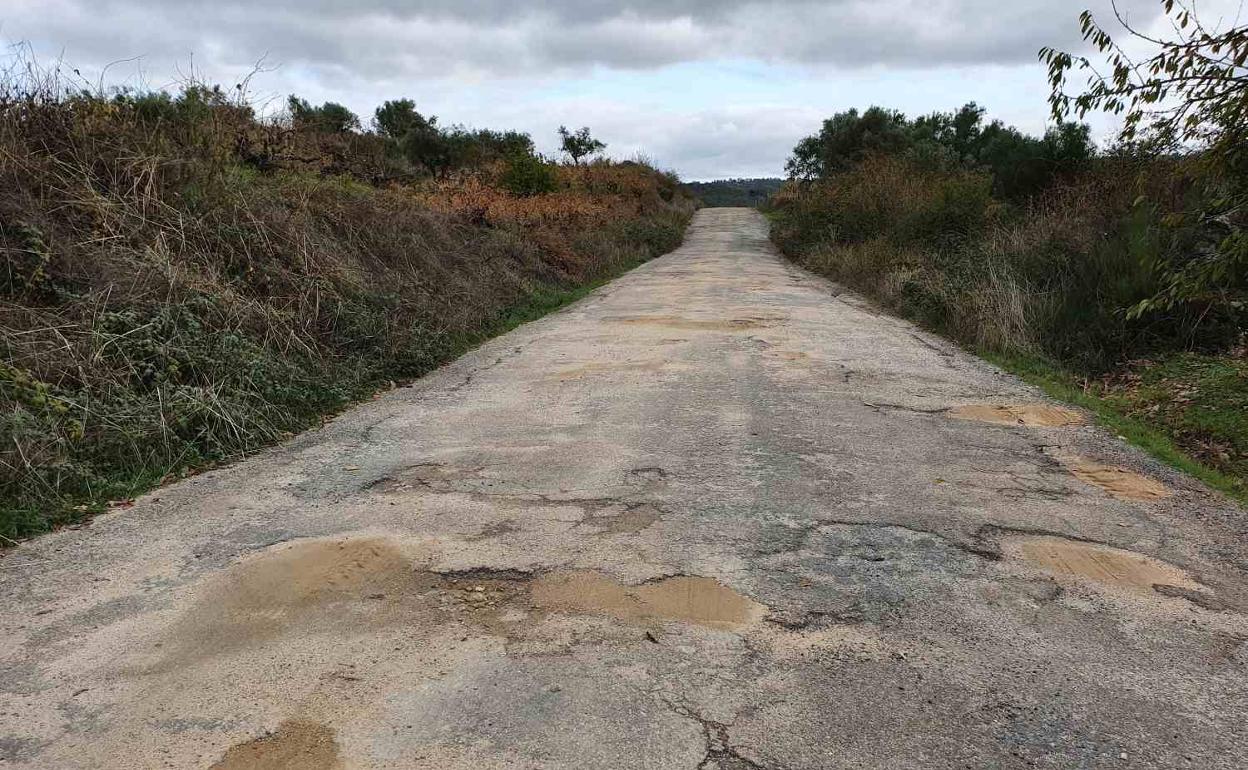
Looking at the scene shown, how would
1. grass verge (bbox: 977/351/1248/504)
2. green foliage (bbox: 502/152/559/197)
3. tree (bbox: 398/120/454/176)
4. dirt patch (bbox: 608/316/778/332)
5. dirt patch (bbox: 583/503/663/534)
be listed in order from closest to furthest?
dirt patch (bbox: 583/503/663/534)
grass verge (bbox: 977/351/1248/504)
dirt patch (bbox: 608/316/778/332)
green foliage (bbox: 502/152/559/197)
tree (bbox: 398/120/454/176)

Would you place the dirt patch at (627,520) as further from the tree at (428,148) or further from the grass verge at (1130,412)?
the tree at (428,148)

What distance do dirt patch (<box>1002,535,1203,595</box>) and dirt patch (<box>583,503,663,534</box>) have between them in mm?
1698

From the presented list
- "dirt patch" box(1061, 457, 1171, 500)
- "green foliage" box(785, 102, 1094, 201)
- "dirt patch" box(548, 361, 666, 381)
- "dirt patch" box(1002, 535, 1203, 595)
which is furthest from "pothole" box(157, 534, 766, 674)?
"green foliage" box(785, 102, 1094, 201)

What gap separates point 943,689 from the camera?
258 centimetres

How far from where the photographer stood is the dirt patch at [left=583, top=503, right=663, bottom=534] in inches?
150

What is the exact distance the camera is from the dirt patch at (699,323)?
33.6ft

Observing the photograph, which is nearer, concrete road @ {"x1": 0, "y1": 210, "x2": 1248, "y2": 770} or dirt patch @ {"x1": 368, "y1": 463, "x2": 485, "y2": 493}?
concrete road @ {"x1": 0, "y1": 210, "x2": 1248, "y2": 770}

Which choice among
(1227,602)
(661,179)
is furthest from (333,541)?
(661,179)

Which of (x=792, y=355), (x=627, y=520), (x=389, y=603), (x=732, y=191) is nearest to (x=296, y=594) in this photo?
(x=389, y=603)

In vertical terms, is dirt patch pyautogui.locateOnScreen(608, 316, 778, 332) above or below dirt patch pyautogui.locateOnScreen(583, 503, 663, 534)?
below

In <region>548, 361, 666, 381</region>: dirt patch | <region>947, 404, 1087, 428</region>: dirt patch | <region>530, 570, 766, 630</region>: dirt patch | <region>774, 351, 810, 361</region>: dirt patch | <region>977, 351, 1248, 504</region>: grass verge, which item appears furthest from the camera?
<region>774, 351, 810, 361</region>: dirt patch

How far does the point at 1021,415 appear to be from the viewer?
6.26m

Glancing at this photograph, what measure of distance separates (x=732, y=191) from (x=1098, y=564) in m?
85.4

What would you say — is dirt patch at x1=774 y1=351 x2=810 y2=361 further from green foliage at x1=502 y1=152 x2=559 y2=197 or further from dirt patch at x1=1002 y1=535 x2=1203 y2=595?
green foliage at x1=502 y1=152 x2=559 y2=197
